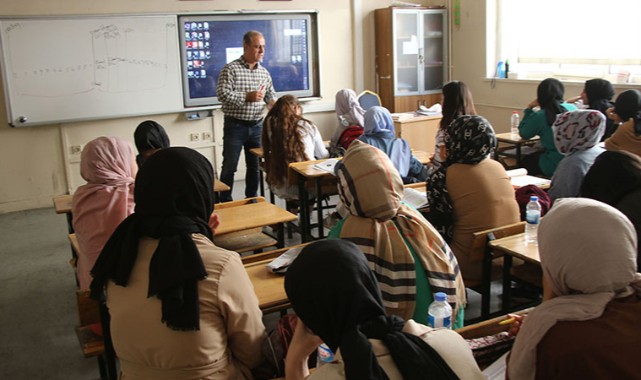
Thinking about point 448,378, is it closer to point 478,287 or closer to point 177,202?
point 177,202

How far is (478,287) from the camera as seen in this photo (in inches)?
124

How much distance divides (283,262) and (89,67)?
4714 millimetres

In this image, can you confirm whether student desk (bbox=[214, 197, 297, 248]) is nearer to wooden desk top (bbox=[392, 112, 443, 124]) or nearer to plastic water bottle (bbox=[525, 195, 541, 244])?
plastic water bottle (bbox=[525, 195, 541, 244])

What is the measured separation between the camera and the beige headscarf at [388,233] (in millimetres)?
2191

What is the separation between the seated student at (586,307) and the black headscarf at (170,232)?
35.1 inches

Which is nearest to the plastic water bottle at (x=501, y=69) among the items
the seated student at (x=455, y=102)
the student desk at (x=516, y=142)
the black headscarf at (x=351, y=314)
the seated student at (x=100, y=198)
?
the student desk at (x=516, y=142)

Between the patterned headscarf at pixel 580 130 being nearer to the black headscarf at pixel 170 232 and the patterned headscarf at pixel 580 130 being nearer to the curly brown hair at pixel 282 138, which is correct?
the curly brown hair at pixel 282 138

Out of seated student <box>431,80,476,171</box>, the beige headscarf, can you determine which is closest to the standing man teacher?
seated student <box>431,80,476,171</box>

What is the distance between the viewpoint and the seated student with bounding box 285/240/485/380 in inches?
49.1

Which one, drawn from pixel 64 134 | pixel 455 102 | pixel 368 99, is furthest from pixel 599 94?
pixel 64 134

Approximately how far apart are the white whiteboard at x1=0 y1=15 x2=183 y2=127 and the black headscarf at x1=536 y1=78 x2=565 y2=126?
384 centimetres

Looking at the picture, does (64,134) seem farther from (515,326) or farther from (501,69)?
(515,326)

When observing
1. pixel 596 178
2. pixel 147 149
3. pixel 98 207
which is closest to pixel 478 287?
pixel 596 178

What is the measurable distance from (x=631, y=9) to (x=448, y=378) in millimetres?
6418
